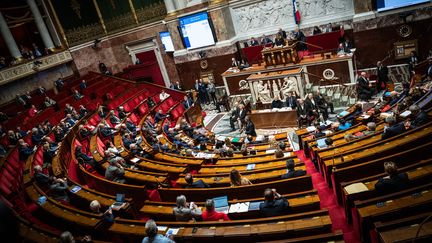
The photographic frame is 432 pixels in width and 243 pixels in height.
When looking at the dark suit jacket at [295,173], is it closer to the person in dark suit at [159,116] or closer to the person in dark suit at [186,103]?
the person in dark suit at [159,116]

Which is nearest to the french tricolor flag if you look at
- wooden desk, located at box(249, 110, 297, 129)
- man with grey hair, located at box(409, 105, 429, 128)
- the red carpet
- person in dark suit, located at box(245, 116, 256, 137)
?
wooden desk, located at box(249, 110, 297, 129)

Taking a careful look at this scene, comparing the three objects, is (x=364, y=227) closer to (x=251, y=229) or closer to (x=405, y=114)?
(x=251, y=229)

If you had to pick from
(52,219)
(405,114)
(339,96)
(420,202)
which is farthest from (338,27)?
(52,219)

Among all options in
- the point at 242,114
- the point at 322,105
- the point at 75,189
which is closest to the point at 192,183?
the point at 75,189

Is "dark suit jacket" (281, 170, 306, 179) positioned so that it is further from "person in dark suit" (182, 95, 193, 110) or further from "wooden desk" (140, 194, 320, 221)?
"person in dark suit" (182, 95, 193, 110)

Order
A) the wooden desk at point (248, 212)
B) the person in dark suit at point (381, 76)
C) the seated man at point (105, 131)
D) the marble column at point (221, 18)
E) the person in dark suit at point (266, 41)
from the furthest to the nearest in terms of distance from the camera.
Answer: the marble column at point (221, 18)
the person in dark suit at point (266, 41)
the person in dark suit at point (381, 76)
the seated man at point (105, 131)
the wooden desk at point (248, 212)

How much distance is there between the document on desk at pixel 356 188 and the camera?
457cm

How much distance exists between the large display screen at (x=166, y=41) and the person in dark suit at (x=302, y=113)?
10.0 metres

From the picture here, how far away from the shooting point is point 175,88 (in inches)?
659

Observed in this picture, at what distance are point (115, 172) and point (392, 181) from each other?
576 centimetres

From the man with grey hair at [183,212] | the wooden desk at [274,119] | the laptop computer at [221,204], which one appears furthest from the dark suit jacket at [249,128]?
the man with grey hair at [183,212]

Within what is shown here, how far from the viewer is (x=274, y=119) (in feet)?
38.8

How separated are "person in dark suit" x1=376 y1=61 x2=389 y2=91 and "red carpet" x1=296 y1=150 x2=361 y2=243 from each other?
6428mm

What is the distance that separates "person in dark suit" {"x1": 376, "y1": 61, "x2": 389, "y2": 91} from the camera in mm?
11445
